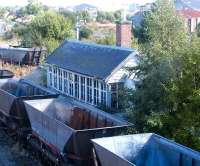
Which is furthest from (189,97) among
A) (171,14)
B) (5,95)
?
(5,95)

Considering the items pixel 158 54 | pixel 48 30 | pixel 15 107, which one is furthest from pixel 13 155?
pixel 48 30

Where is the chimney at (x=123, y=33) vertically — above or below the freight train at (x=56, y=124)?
above

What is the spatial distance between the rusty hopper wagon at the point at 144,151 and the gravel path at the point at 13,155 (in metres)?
5.05

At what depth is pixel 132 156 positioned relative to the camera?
13016 millimetres

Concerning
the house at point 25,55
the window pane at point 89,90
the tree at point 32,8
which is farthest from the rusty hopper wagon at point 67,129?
the tree at point 32,8

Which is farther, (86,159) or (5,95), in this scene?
(5,95)

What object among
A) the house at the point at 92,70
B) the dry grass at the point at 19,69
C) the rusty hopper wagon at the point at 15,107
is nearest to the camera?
the rusty hopper wagon at the point at 15,107

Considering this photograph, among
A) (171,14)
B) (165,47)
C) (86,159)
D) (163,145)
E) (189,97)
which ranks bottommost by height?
(86,159)

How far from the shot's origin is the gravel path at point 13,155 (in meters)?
17.0

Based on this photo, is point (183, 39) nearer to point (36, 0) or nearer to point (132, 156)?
point (132, 156)

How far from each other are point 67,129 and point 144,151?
100 inches

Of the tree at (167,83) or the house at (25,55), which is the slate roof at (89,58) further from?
the house at (25,55)

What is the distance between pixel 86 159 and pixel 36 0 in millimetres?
114185

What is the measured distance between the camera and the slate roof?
76.7ft
